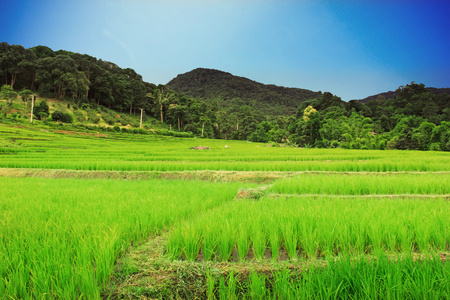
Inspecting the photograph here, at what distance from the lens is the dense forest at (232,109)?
84.4 feet

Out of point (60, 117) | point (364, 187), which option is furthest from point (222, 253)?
point (60, 117)

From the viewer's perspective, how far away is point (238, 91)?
109 m

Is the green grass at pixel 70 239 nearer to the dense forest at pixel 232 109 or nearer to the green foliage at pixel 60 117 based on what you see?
the dense forest at pixel 232 109

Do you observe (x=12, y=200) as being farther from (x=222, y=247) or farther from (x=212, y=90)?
(x=212, y=90)

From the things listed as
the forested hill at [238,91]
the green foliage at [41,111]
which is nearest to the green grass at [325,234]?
the green foliage at [41,111]

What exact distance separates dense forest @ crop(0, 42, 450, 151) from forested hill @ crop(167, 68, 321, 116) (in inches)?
1038

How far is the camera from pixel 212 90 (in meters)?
111

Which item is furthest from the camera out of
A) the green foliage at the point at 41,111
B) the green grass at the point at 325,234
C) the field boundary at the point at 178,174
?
the green foliage at the point at 41,111

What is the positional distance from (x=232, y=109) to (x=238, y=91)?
120ft

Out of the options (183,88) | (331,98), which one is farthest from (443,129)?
(183,88)

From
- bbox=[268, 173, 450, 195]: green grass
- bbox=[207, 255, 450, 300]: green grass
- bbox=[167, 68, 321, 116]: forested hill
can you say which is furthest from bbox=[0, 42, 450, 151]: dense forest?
bbox=[167, 68, 321, 116]: forested hill

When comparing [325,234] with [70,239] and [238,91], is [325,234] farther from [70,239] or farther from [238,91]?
[238,91]

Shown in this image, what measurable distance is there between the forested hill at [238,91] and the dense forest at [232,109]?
86.5 feet

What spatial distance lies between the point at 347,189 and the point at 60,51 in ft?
256
